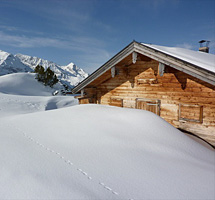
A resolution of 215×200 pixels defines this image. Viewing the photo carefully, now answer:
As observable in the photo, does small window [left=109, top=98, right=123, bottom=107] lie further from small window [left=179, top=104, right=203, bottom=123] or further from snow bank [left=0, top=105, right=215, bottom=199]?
snow bank [left=0, top=105, right=215, bottom=199]

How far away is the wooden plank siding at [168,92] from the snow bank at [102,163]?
2393mm

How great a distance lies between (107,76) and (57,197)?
729 centimetres

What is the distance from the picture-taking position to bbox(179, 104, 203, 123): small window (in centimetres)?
573

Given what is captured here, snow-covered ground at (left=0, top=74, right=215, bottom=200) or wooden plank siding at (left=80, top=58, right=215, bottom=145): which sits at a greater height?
wooden plank siding at (left=80, top=58, right=215, bottom=145)

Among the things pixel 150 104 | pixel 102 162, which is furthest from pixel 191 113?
pixel 102 162

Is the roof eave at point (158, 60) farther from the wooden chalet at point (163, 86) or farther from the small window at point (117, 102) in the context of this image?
the small window at point (117, 102)

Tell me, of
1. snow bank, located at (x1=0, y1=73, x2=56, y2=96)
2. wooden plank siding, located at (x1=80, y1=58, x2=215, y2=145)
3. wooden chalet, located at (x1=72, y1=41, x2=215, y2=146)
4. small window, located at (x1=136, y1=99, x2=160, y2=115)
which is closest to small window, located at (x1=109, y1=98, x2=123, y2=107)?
wooden chalet, located at (x1=72, y1=41, x2=215, y2=146)

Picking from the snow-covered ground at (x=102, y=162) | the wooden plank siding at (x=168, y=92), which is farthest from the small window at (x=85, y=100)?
the snow-covered ground at (x=102, y=162)

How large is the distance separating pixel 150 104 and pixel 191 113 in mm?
1810

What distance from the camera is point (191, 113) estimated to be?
234 inches

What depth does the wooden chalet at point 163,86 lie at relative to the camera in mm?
5477

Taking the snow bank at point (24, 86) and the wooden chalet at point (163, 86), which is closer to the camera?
the wooden chalet at point (163, 86)

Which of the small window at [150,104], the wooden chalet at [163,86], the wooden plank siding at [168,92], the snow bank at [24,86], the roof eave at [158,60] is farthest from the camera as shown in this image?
the snow bank at [24,86]

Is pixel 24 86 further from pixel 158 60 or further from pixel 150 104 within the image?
pixel 158 60
